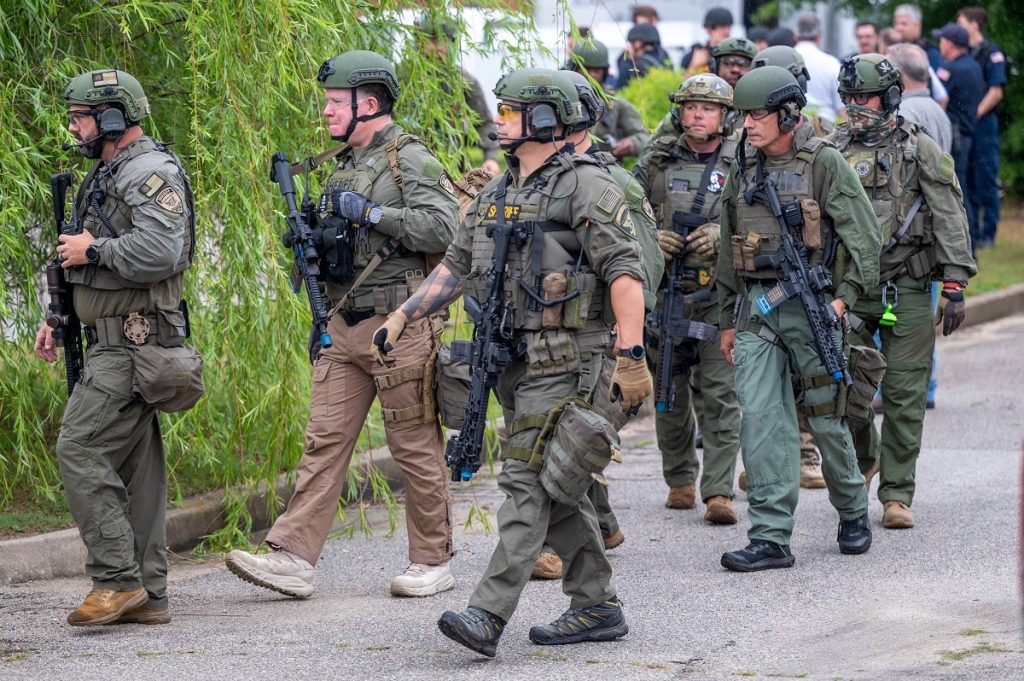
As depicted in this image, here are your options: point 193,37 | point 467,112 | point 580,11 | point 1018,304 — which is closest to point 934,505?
point 467,112

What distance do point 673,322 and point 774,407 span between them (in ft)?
3.13

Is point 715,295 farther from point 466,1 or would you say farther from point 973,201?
point 973,201

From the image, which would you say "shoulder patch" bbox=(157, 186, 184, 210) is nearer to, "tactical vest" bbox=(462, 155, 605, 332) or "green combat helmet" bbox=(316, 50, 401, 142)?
"green combat helmet" bbox=(316, 50, 401, 142)

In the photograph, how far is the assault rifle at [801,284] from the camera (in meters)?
6.43

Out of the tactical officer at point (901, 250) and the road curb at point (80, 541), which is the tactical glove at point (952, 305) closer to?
the tactical officer at point (901, 250)

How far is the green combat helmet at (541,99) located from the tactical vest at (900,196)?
2115mm

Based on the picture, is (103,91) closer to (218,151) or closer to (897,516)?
(218,151)

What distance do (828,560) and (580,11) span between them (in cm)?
1977

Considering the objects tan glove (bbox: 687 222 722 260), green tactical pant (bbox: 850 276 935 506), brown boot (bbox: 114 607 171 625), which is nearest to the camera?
brown boot (bbox: 114 607 171 625)

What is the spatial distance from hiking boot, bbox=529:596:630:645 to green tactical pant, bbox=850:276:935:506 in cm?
217

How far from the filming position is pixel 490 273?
5.39 m

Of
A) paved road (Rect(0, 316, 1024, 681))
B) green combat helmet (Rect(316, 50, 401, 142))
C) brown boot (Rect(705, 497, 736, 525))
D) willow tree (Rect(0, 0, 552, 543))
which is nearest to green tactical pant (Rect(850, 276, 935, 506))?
paved road (Rect(0, 316, 1024, 681))

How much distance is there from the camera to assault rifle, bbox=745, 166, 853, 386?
21.1ft


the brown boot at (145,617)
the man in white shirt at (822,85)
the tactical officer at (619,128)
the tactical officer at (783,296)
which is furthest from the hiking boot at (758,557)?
the man in white shirt at (822,85)
